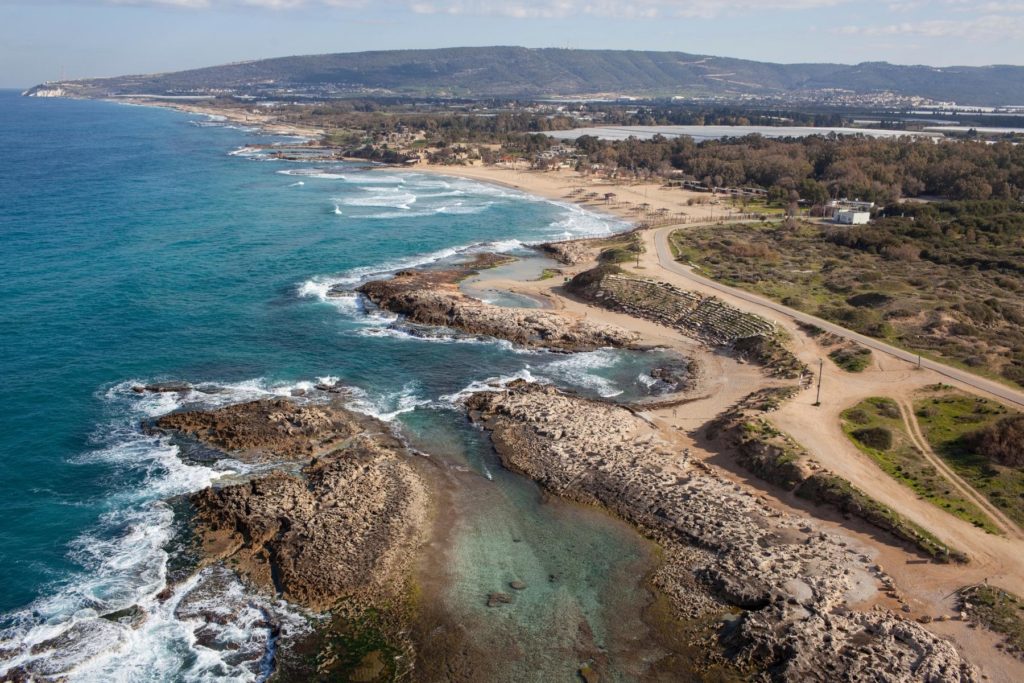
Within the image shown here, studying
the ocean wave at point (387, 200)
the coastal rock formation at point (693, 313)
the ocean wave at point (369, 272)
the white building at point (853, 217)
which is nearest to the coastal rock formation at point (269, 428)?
the ocean wave at point (369, 272)

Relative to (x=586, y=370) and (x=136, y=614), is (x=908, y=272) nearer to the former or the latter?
(x=586, y=370)

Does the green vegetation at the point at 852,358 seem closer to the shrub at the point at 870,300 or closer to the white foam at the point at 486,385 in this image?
the shrub at the point at 870,300

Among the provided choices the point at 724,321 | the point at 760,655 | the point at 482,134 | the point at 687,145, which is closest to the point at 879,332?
the point at 724,321

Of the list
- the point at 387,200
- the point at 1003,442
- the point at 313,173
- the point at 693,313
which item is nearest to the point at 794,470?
the point at 1003,442

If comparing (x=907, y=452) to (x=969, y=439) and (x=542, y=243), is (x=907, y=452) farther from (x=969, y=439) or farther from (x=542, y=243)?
(x=542, y=243)

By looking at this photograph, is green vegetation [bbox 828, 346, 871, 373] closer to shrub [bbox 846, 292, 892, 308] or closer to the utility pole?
the utility pole
